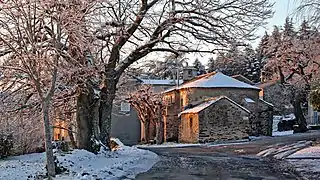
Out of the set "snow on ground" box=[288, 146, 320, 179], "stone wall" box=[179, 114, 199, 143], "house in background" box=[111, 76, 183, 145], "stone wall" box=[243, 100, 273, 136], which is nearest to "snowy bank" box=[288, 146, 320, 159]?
"snow on ground" box=[288, 146, 320, 179]

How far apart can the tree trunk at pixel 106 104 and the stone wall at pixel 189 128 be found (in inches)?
802

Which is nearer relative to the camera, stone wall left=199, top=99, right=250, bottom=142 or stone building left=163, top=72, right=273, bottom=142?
stone wall left=199, top=99, right=250, bottom=142

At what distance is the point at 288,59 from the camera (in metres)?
46.0

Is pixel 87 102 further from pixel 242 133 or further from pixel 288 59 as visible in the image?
pixel 288 59

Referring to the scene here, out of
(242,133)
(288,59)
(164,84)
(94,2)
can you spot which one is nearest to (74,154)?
(94,2)

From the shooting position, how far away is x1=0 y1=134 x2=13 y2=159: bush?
18297 mm

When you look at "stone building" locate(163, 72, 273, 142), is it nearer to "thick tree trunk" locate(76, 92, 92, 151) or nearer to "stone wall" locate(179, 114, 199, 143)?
"stone wall" locate(179, 114, 199, 143)

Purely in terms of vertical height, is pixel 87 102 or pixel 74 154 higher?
pixel 87 102

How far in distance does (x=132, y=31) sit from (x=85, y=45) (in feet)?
22.0

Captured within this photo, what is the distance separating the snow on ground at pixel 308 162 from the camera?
15.6 metres

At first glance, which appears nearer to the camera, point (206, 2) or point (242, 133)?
point (206, 2)

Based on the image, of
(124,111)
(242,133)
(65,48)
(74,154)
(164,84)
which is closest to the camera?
(65,48)

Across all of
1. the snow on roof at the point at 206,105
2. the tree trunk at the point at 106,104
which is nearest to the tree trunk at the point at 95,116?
the tree trunk at the point at 106,104

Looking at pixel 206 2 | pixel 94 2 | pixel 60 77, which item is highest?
pixel 206 2
